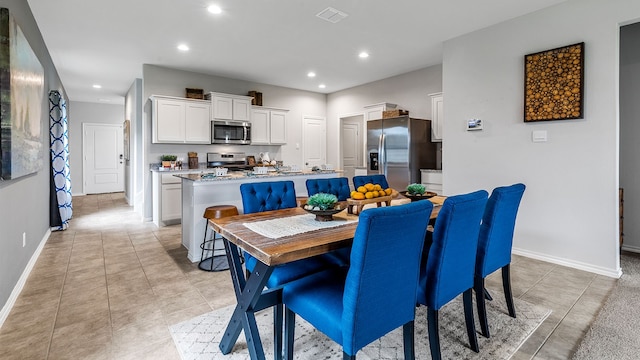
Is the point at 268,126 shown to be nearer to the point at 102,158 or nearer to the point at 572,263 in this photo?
the point at 572,263

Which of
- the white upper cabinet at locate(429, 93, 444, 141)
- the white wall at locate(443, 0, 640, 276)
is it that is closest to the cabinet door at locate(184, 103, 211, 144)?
the white upper cabinet at locate(429, 93, 444, 141)

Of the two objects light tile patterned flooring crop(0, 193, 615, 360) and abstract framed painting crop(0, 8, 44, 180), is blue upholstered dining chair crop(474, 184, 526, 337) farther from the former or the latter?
abstract framed painting crop(0, 8, 44, 180)

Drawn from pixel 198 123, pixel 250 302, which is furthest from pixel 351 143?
pixel 250 302

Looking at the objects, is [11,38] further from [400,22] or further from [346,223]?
[400,22]

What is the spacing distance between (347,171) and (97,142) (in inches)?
291

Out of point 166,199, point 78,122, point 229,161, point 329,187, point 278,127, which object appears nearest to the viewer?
point 329,187

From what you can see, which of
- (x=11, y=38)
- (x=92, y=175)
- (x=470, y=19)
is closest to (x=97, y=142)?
(x=92, y=175)

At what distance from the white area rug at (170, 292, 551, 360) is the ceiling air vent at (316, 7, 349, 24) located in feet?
9.78

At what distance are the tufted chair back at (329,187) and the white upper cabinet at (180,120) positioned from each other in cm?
355

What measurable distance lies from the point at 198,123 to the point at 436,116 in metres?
4.06

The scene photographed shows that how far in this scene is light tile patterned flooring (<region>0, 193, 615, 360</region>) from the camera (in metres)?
1.92

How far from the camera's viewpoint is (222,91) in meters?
6.21

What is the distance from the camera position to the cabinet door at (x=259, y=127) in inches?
252

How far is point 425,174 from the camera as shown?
5.07 m
